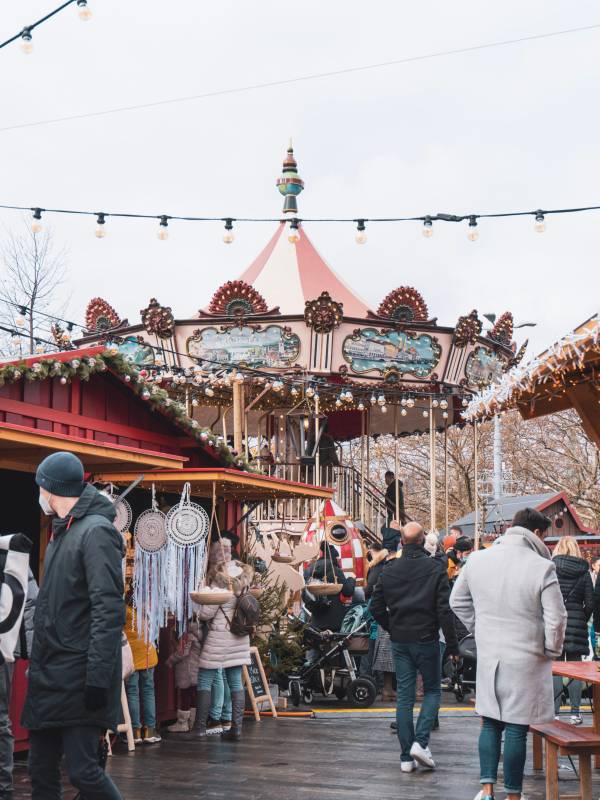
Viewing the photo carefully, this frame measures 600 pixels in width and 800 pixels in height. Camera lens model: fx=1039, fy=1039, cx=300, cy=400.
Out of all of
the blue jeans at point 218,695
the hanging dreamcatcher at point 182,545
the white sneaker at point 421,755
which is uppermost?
the hanging dreamcatcher at point 182,545

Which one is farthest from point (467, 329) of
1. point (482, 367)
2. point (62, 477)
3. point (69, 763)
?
point (69, 763)

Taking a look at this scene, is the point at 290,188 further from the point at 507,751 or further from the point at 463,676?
the point at 507,751

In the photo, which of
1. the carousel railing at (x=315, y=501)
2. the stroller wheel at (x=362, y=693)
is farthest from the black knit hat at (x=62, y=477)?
the carousel railing at (x=315, y=501)

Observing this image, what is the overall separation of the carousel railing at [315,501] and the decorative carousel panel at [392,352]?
2334mm

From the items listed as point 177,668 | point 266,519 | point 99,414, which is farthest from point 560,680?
point 266,519

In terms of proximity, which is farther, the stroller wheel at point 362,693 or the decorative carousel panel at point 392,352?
the decorative carousel panel at point 392,352

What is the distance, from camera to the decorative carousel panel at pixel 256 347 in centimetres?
1750

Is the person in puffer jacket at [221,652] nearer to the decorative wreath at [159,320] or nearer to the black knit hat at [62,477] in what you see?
the black knit hat at [62,477]

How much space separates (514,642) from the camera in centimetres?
581

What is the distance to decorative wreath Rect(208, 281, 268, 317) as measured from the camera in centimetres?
1762

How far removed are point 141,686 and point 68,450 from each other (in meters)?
2.67

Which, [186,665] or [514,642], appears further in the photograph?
[186,665]

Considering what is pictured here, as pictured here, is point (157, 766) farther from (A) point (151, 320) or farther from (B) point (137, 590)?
(A) point (151, 320)

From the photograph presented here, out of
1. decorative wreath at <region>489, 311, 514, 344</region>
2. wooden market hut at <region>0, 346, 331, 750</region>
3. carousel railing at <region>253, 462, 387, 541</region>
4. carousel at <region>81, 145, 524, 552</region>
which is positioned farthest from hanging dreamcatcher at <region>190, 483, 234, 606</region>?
decorative wreath at <region>489, 311, 514, 344</region>
